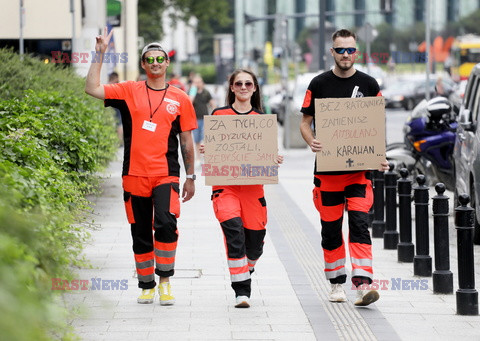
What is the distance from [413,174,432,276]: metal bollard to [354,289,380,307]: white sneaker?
152 centimetres

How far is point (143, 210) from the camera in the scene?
7.46m

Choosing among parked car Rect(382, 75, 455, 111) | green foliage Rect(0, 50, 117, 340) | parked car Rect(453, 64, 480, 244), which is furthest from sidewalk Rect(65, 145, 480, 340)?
parked car Rect(382, 75, 455, 111)

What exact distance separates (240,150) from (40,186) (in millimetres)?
2261

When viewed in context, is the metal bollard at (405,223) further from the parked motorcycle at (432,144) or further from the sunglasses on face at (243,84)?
the parked motorcycle at (432,144)

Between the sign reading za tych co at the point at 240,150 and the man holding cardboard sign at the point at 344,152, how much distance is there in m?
0.30

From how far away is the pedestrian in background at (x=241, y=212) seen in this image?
741 centimetres

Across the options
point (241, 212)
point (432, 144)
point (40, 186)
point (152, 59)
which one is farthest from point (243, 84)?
point (432, 144)

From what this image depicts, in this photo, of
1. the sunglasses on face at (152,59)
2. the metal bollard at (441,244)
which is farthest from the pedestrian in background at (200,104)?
the sunglasses on face at (152,59)

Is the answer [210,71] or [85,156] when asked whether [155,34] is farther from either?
[85,156]

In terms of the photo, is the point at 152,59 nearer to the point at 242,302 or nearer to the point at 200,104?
the point at 242,302

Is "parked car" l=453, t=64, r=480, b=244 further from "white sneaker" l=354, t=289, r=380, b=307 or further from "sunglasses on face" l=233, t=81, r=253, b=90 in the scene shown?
"sunglasses on face" l=233, t=81, r=253, b=90

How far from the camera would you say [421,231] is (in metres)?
8.92

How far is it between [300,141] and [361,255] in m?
19.4

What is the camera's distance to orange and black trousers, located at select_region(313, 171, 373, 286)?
753 centimetres
